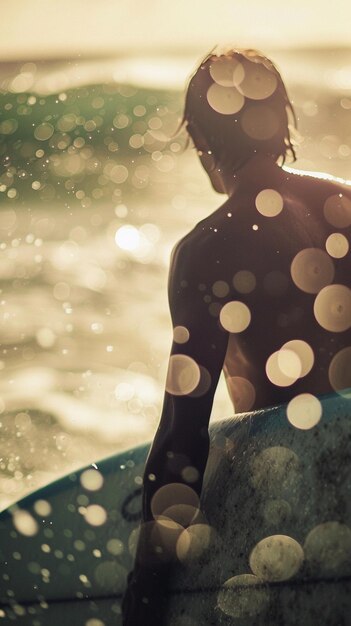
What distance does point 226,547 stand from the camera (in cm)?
159

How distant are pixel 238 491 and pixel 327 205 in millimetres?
747

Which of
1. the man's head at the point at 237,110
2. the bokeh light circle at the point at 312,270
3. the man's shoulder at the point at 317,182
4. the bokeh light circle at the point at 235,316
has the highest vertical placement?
the man's head at the point at 237,110

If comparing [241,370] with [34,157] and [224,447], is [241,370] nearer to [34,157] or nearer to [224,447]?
[224,447]

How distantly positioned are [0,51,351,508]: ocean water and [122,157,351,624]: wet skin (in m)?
8.85

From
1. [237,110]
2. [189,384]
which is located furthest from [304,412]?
[237,110]

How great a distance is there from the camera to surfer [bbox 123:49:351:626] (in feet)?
5.18

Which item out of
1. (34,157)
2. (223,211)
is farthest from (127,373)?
(223,211)

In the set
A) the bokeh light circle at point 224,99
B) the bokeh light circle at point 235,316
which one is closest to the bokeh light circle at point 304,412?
the bokeh light circle at point 235,316

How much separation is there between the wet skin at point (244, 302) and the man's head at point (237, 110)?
54 mm

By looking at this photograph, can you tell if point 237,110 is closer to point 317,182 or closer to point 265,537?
point 317,182

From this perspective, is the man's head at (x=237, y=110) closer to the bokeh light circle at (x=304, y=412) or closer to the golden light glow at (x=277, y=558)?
the bokeh light circle at (x=304, y=412)

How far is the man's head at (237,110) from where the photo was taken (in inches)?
73.3

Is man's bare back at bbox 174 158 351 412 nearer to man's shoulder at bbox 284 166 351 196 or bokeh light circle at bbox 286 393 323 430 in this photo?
man's shoulder at bbox 284 166 351 196

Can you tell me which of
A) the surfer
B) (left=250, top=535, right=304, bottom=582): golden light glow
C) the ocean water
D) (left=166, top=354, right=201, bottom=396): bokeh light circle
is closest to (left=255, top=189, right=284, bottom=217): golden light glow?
the surfer
